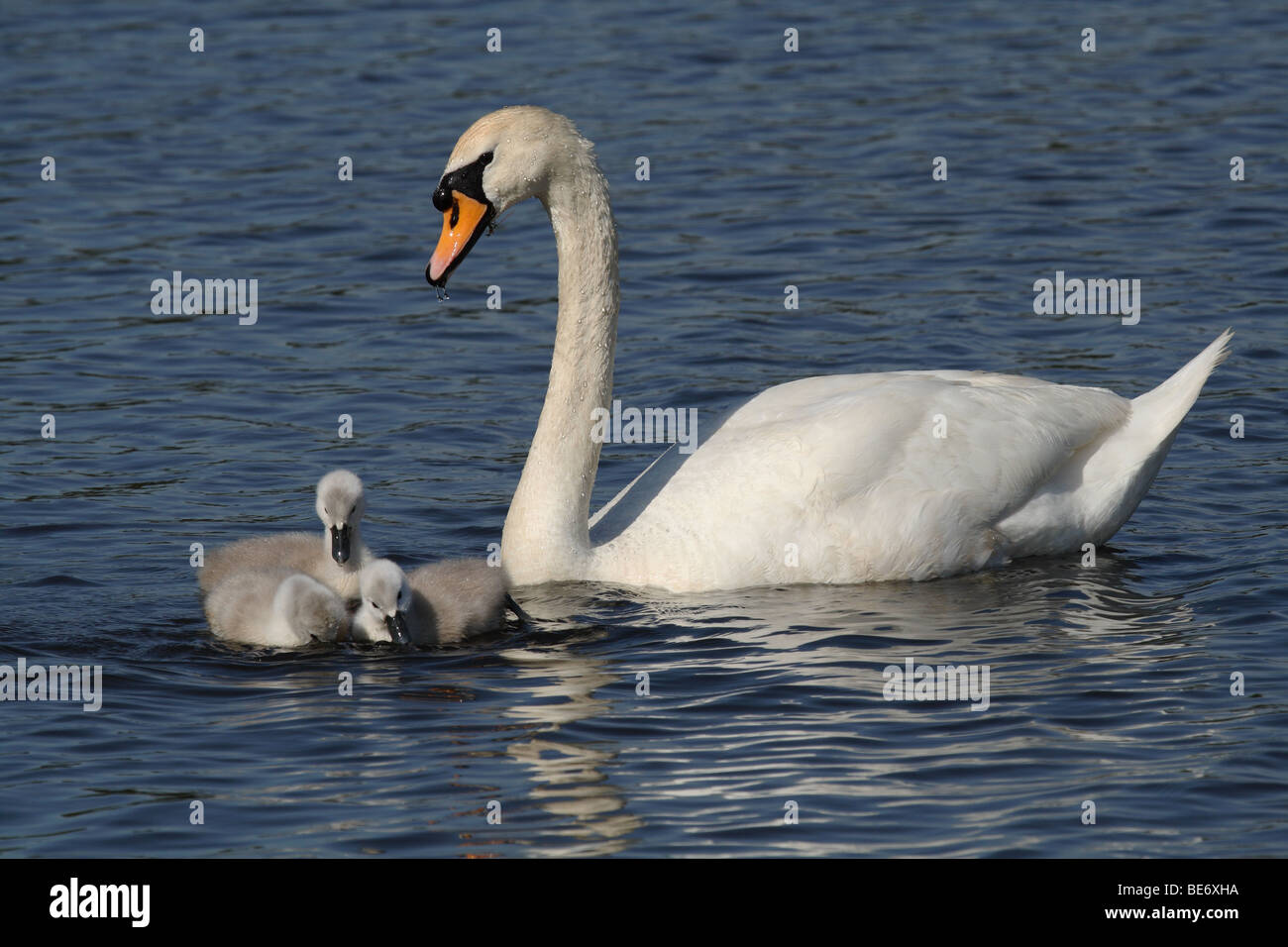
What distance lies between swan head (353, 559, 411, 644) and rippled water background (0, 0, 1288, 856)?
0.18 m

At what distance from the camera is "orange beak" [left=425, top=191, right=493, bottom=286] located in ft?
32.8

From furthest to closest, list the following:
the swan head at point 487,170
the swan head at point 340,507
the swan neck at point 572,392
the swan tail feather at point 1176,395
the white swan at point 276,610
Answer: the swan tail feather at point 1176,395, the swan neck at point 572,392, the swan head at point 487,170, the swan head at point 340,507, the white swan at point 276,610

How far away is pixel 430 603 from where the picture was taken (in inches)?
378

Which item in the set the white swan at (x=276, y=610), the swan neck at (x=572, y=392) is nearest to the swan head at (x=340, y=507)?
the white swan at (x=276, y=610)

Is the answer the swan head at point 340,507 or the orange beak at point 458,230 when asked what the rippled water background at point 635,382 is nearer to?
the swan head at point 340,507

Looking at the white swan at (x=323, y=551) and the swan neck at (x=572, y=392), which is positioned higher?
the swan neck at (x=572, y=392)

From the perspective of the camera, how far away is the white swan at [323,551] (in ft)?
31.6

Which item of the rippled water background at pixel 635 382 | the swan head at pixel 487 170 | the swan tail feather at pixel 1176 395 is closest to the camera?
the rippled water background at pixel 635 382

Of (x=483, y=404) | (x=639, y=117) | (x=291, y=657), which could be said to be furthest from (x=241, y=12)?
(x=291, y=657)

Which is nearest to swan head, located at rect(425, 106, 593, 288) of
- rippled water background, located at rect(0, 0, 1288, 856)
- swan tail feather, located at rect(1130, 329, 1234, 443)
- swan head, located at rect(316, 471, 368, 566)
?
swan head, located at rect(316, 471, 368, 566)

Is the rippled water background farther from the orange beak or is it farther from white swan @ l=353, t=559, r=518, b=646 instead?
the orange beak

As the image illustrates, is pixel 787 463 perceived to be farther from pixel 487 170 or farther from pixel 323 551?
pixel 323 551

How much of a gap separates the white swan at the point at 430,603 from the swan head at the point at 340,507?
287mm

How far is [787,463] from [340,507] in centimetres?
211
